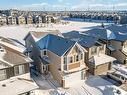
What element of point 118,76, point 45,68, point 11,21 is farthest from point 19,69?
point 11,21

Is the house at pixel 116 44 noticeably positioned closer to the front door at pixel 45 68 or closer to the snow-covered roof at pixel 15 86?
the front door at pixel 45 68

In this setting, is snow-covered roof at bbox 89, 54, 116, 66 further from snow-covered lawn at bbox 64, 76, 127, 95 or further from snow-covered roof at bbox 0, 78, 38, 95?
snow-covered roof at bbox 0, 78, 38, 95

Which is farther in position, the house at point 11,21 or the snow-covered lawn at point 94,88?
the house at point 11,21

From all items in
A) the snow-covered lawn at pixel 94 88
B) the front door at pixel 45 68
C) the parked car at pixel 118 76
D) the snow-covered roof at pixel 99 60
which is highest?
Answer: the snow-covered roof at pixel 99 60

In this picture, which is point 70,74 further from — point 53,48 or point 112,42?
point 112,42

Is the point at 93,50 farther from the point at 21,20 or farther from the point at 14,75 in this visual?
the point at 21,20

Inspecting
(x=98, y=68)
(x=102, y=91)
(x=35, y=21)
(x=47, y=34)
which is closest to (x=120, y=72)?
(x=98, y=68)

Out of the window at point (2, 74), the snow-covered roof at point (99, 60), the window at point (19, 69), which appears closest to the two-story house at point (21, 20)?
the snow-covered roof at point (99, 60)
